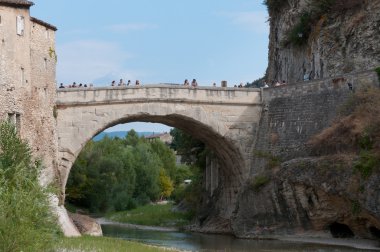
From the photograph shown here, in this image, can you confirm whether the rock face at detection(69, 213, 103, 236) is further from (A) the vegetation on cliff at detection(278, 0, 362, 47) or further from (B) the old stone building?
(A) the vegetation on cliff at detection(278, 0, 362, 47)

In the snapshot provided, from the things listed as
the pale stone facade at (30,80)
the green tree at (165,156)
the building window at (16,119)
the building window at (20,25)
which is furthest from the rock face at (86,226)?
the green tree at (165,156)

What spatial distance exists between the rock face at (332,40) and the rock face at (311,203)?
28.1 ft

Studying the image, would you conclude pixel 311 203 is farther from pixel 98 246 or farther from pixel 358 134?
pixel 98 246

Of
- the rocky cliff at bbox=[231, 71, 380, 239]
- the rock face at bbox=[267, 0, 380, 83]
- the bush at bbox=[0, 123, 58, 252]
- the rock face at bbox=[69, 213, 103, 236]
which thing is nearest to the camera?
the bush at bbox=[0, 123, 58, 252]

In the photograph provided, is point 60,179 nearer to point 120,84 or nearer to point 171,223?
point 120,84

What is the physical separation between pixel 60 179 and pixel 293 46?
1952cm

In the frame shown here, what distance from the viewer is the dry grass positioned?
109ft

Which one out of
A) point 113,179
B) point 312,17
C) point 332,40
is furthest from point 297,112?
point 113,179

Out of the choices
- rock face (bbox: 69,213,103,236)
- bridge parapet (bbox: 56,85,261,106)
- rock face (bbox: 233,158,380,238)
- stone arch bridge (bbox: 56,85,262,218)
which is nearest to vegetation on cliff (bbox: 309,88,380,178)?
rock face (bbox: 233,158,380,238)

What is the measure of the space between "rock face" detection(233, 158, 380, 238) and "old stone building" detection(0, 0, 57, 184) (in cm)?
1066

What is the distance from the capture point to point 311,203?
36094mm

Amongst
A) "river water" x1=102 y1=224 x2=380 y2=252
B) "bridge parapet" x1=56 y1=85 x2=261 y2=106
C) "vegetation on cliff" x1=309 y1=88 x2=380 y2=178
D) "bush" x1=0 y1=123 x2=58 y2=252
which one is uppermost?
"bridge parapet" x1=56 y1=85 x2=261 y2=106

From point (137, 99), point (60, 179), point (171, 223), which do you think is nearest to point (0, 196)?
point (60, 179)

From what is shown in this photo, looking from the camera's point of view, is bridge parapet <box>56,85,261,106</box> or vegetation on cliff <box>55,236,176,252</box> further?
bridge parapet <box>56,85,261,106</box>
